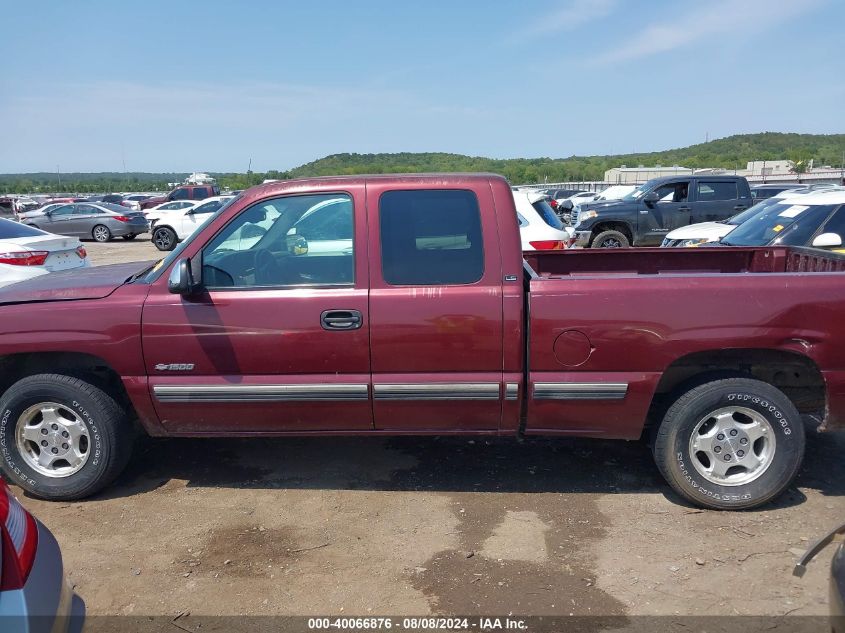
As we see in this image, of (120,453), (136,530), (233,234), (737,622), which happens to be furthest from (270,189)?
(737,622)

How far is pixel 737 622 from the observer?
296 centimetres

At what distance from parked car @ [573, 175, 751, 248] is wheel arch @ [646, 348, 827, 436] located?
10.7 m

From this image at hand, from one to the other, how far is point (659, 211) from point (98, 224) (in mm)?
19919

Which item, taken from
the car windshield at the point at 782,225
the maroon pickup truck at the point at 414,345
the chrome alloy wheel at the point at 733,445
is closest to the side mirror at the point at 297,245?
the maroon pickup truck at the point at 414,345

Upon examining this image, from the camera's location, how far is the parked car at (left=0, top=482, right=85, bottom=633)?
6.54ft

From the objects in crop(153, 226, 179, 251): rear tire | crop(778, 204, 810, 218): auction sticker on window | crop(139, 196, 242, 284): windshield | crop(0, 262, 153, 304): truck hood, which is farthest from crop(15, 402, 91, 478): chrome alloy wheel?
crop(153, 226, 179, 251): rear tire

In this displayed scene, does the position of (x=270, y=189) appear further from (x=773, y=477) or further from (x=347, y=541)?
(x=773, y=477)

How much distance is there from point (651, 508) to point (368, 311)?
2031mm

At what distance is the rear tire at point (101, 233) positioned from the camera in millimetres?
24844

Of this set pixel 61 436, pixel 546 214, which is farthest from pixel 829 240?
pixel 61 436

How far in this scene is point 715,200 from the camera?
49.3 ft

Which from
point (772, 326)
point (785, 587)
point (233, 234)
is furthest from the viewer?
point (233, 234)

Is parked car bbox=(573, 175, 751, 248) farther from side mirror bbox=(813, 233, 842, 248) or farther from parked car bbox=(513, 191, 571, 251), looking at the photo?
side mirror bbox=(813, 233, 842, 248)

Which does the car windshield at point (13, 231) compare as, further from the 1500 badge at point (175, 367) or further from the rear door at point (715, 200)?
the rear door at point (715, 200)
